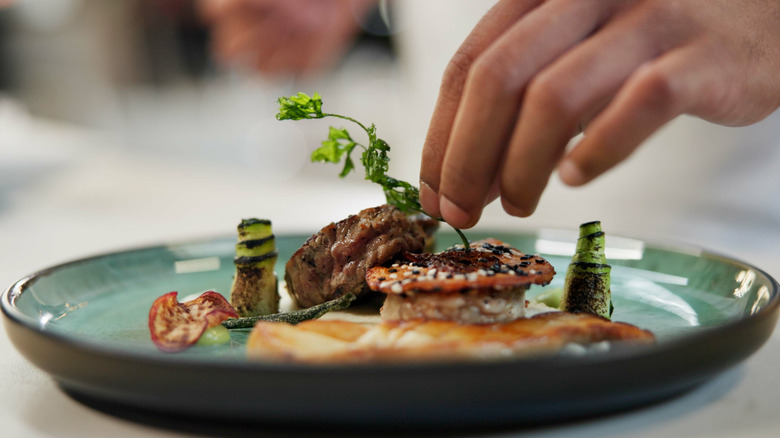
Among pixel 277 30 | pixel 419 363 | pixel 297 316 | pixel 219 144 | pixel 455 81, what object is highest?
pixel 277 30

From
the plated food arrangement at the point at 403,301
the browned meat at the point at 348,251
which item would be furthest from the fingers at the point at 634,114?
the browned meat at the point at 348,251

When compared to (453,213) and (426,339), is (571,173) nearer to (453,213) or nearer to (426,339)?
(453,213)

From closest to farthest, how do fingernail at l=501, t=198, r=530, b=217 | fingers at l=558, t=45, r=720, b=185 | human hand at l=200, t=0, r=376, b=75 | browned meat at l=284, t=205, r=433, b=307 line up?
fingers at l=558, t=45, r=720, b=185 < fingernail at l=501, t=198, r=530, b=217 < browned meat at l=284, t=205, r=433, b=307 < human hand at l=200, t=0, r=376, b=75

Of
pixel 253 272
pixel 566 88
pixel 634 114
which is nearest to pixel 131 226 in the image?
pixel 253 272

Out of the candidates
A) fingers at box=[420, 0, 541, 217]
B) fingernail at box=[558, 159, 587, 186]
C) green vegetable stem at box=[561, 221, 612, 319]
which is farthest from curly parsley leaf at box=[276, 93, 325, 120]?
green vegetable stem at box=[561, 221, 612, 319]

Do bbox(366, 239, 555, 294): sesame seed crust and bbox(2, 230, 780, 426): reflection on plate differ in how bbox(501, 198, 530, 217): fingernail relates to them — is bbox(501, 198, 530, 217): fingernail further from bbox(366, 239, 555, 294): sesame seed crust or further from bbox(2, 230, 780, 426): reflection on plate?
bbox(2, 230, 780, 426): reflection on plate

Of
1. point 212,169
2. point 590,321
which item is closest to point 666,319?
point 590,321
